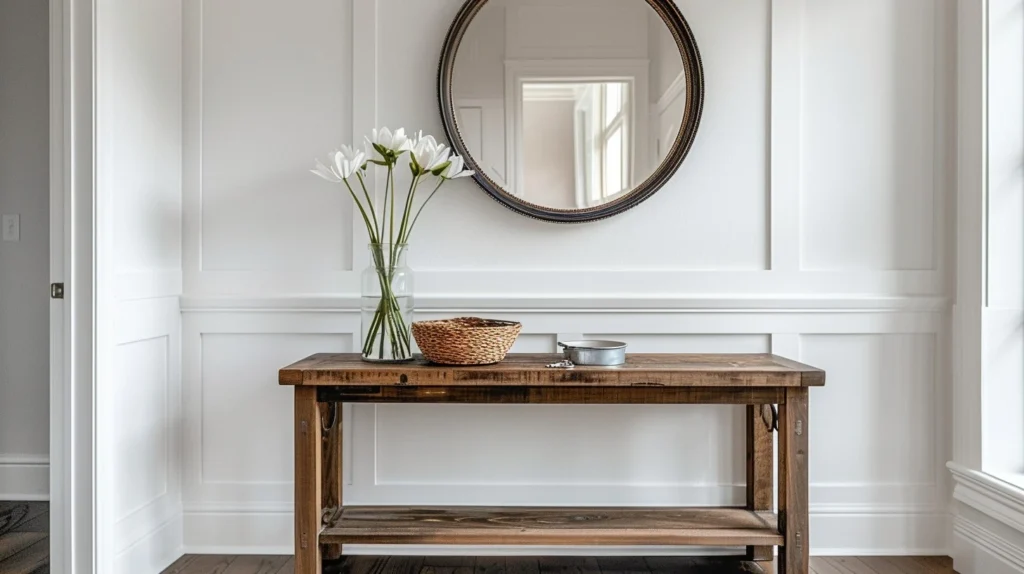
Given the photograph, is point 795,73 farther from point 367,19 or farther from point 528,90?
point 367,19

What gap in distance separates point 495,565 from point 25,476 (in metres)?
1.99

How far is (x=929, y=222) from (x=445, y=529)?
183 cm

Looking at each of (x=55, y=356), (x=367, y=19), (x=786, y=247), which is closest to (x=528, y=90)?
(x=367, y=19)

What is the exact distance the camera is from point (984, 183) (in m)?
2.07

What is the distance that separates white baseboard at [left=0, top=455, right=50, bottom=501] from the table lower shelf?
154 cm

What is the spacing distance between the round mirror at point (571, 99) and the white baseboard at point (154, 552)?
149cm

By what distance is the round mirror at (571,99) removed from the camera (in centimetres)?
221

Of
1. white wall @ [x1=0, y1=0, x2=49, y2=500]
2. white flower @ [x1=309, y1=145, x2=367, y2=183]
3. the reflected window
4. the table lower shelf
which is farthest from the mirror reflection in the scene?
white wall @ [x1=0, y1=0, x2=49, y2=500]

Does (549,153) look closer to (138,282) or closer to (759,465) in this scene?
(759,465)

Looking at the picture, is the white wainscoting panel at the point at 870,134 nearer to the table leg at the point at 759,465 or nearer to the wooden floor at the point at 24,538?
the table leg at the point at 759,465

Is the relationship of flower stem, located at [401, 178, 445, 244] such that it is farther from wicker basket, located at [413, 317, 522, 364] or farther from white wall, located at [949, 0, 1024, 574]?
white wall, located at [949, 0, 1024, 574]

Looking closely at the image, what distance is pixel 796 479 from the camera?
179cm

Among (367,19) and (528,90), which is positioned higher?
(367,19)

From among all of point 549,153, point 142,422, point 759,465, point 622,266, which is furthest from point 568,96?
point 142,422
